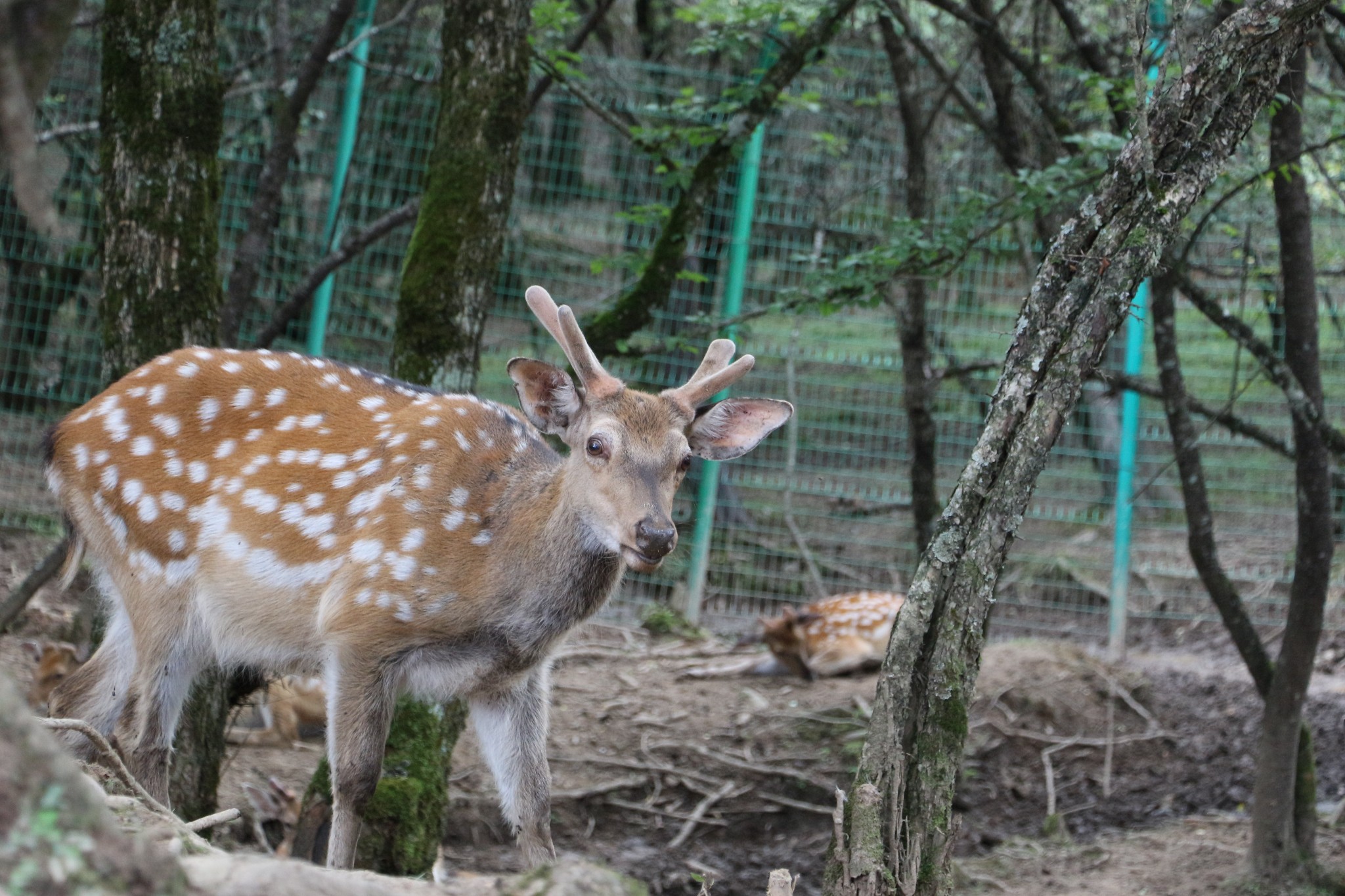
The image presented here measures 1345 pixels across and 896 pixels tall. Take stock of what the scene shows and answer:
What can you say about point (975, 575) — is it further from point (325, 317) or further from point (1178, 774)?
point (325, 317)

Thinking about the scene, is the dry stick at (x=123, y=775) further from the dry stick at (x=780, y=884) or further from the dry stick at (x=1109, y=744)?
the dry stick at (x=1109, y=744)

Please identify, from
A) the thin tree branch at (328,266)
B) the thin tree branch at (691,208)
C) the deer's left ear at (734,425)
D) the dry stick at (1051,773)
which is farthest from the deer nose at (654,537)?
the dry stick at (1051,773)

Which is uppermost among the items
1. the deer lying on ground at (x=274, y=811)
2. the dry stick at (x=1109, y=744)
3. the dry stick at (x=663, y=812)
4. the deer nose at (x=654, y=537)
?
the deer nose at (x=654, y=537)

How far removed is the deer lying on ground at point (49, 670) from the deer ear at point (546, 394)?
265 cm

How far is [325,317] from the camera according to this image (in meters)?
8.23

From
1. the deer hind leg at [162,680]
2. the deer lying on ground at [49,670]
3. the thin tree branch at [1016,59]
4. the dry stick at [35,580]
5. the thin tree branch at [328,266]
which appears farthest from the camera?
the thin tree branch at [328,266]

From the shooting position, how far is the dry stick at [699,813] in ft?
18.8

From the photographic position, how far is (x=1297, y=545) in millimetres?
4992

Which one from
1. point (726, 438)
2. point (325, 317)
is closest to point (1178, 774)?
point (726, 438)

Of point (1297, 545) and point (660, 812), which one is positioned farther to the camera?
point (660, 812)

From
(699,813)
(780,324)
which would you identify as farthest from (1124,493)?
(699,813)

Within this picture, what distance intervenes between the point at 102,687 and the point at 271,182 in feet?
8.39

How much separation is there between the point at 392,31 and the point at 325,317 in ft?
6.50

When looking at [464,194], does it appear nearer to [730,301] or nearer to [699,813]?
[699,813]
